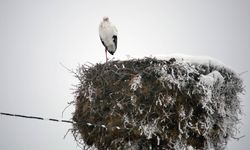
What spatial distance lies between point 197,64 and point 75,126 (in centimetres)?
229

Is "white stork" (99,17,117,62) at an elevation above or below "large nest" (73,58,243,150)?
above

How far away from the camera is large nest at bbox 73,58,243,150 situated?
5.06m

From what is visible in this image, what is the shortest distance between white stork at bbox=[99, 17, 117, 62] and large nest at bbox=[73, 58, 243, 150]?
10.7 ft

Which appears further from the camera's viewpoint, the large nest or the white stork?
the white stork

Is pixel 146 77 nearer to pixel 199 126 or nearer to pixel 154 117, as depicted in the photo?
pixel 154 117

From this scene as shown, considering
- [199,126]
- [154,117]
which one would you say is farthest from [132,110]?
[199,126]

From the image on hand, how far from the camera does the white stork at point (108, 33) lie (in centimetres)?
881

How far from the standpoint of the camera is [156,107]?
506cm

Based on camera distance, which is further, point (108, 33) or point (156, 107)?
point (108, 33)

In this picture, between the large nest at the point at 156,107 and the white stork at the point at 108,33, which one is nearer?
the large nest at the point at 156,107

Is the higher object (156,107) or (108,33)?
(108,33)

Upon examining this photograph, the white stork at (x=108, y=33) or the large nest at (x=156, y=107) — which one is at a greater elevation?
the white stork at (x=108, y=33)

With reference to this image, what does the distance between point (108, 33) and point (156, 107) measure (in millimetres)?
4153

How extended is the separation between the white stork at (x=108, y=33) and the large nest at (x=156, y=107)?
3.25 m
